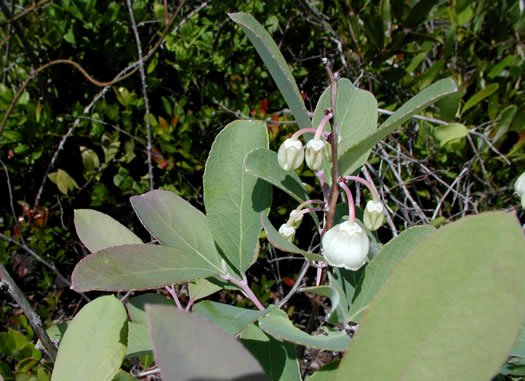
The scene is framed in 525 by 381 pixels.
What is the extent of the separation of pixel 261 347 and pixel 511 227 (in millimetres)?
401

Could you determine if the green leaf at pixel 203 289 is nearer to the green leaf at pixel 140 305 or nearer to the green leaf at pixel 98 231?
the green leaf at pixel 140 305

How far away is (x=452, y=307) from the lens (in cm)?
42

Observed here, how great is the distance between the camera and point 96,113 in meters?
1.83

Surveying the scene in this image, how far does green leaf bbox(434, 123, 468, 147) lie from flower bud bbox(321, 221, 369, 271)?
1007 millimetres

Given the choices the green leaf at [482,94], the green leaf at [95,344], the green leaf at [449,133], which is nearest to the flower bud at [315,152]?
the green leaf at [95,344]

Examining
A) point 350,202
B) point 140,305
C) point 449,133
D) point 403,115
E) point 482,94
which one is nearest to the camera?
point 403,115

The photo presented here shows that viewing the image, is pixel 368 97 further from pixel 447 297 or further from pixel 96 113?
pixel 96 113

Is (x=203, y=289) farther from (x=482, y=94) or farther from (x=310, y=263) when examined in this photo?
(x=482, y=94)

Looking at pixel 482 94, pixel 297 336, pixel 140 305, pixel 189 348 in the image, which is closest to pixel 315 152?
pixel 297 336

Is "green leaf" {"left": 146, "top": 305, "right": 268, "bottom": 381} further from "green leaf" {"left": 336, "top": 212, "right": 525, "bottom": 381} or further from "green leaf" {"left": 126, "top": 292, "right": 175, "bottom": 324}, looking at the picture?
"green leaf" {"left": 126, "top": 292, "right": 175, "bottom": 324}

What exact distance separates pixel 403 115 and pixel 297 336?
0.29 meters

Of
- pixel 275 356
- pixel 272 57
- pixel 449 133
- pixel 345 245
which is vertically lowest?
pixel 449 133

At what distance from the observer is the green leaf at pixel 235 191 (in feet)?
2.44

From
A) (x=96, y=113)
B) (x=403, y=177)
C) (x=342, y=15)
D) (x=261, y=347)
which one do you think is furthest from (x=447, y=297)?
(x=96, y=113)
